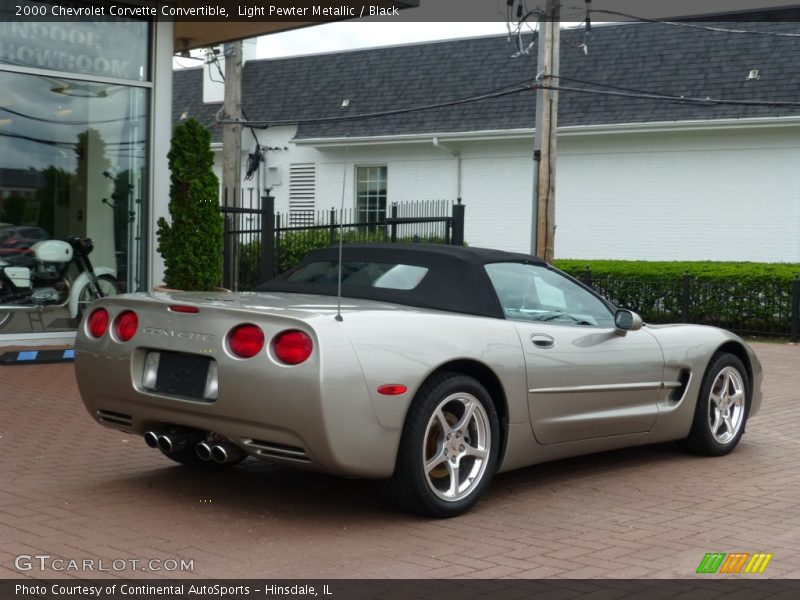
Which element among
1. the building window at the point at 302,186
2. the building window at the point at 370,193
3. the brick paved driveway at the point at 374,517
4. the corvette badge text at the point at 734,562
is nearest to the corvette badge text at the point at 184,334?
the brick paved driveway at the point at 374,517

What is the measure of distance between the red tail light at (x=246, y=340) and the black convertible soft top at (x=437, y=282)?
1020mm

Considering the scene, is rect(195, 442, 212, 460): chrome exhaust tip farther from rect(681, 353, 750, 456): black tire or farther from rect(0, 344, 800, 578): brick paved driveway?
rect(681, 353, 750, 456): black tire

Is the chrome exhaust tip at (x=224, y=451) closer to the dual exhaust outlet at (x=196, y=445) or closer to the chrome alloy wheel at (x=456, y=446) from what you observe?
the dual exhaust outlet at (x=196, y=445)

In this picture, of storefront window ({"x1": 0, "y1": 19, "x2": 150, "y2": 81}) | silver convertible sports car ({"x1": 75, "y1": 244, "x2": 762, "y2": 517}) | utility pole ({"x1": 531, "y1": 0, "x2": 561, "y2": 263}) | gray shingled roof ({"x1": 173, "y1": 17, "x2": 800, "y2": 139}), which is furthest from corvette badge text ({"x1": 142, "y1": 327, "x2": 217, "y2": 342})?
gray shingled roof ({"x1": 173, "y1": 17, "x2": 800, "y2": 139})

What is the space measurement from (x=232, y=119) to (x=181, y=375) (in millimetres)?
16550

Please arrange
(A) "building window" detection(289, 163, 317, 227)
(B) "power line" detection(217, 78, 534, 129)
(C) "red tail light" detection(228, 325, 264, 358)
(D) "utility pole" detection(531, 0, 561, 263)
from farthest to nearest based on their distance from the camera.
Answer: (A) "building window" detection(289, 163, 317, 227)
(B) "power line" detection(217, 78, 534, 129)
(D) "utility pole" detection(531, 0, 561, 263)
(C) "red tail light" detection(228, 325, 264, 358)

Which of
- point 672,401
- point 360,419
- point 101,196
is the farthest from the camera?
point 101,196

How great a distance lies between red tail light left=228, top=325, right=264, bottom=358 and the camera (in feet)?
17.6

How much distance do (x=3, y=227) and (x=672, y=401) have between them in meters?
7.65

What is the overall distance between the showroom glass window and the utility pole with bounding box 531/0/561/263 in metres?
6.53

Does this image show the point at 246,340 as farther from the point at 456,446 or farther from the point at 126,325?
the point at 456,446

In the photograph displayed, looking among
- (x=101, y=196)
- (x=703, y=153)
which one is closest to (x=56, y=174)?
(x=101, y=196)

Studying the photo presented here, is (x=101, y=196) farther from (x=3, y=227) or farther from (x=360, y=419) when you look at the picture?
(x=360, y=419)

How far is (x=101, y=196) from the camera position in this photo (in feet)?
42.2
